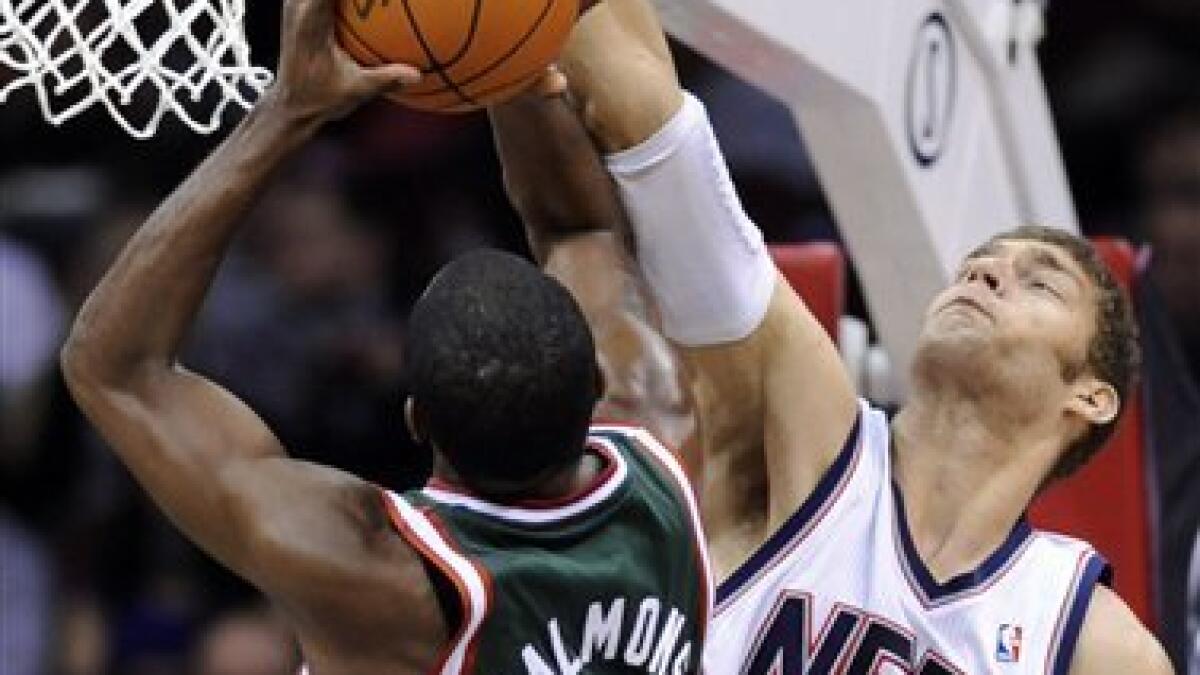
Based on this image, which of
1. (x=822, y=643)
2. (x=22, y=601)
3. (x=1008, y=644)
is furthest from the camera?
(x=22, y=601)

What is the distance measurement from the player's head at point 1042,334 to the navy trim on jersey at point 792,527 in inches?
7.8

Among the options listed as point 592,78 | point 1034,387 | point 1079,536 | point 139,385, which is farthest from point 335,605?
point 1079,536

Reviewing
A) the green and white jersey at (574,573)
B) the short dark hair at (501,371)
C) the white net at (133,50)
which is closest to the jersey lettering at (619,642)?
the green and white jersey at (574,573)

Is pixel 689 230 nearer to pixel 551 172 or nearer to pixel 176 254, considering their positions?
pixel 551 172

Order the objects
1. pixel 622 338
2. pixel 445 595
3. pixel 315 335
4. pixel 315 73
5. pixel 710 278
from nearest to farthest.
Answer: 1. pixel 315 73
2. pixel 445 595
3. pixel 622 338
4. pixel 710 278
5. pixel 315 335

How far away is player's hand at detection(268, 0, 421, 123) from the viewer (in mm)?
2500

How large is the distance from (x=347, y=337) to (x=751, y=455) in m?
3.15

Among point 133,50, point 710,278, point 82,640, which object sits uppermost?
point 133,50

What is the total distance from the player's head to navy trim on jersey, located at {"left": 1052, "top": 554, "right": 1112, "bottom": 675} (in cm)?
16

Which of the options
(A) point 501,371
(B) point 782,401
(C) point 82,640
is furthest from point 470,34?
(C) point 82,640

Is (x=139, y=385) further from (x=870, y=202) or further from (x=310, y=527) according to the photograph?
(x=870, y=202)

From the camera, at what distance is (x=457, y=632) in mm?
2625

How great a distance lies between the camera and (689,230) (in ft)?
10.3

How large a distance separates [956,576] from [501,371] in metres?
1.20
